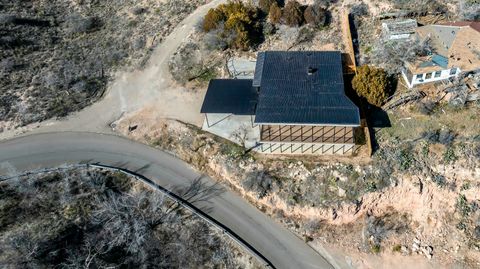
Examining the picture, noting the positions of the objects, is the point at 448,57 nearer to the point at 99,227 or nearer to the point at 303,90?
the point at 303,90

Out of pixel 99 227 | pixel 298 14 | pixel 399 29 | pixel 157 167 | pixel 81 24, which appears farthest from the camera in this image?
pixel 81 24

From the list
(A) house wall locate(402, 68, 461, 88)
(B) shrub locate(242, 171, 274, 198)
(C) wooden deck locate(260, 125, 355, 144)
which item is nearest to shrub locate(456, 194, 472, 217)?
(C) wooden deck locate(260, 125, 355, 144)

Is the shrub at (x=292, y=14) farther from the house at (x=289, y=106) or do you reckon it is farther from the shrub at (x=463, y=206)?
the shrub at (x=463, y=206)

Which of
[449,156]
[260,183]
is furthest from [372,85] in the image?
[260,183]

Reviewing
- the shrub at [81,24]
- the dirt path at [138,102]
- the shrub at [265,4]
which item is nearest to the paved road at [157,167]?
the dirt path at [138,102]

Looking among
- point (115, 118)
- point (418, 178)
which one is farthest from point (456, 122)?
point (115, 118)

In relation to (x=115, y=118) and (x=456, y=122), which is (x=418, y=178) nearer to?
(x=456, y=122)
